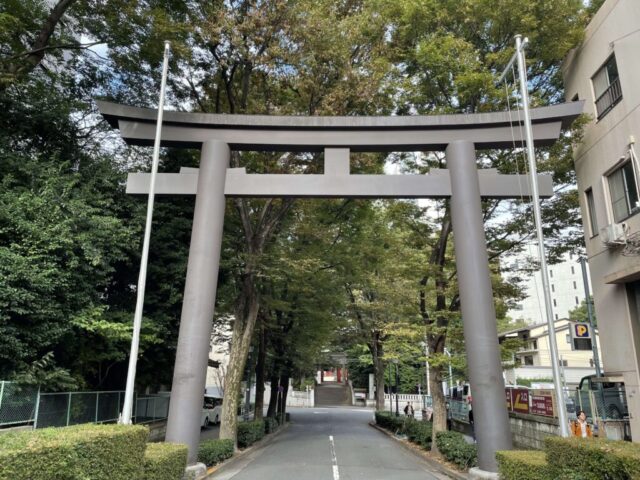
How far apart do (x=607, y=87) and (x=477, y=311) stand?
8363 millimetres

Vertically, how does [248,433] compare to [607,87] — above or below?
below

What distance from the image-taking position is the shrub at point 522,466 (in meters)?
7.38

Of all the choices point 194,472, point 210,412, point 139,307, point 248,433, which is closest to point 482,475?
point 194,472

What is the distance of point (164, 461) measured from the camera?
8.00m

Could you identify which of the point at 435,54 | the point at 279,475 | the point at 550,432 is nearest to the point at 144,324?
the point at 279,475

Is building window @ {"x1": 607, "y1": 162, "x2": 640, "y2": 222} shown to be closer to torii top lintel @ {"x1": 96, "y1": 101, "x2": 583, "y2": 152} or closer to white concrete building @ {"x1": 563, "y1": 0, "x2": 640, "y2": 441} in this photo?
white concrete building @ {"x1": 563, "y1": 0, "x2": 640, "y2": 441}

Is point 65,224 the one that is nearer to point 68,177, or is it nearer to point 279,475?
point 68,177

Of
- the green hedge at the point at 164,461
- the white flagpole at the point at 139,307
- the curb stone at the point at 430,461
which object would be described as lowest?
the curb stone at the point at 430,461

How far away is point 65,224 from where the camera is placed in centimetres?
1193

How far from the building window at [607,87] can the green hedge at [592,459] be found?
10.1 meters

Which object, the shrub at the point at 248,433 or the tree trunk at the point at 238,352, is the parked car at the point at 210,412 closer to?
the shrub at the point at 248,433

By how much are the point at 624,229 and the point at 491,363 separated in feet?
18.6

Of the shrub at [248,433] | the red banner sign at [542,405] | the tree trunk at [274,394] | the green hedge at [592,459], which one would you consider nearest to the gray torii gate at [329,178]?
the green hedge at [592,459]

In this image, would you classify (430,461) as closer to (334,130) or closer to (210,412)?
(334,130)
